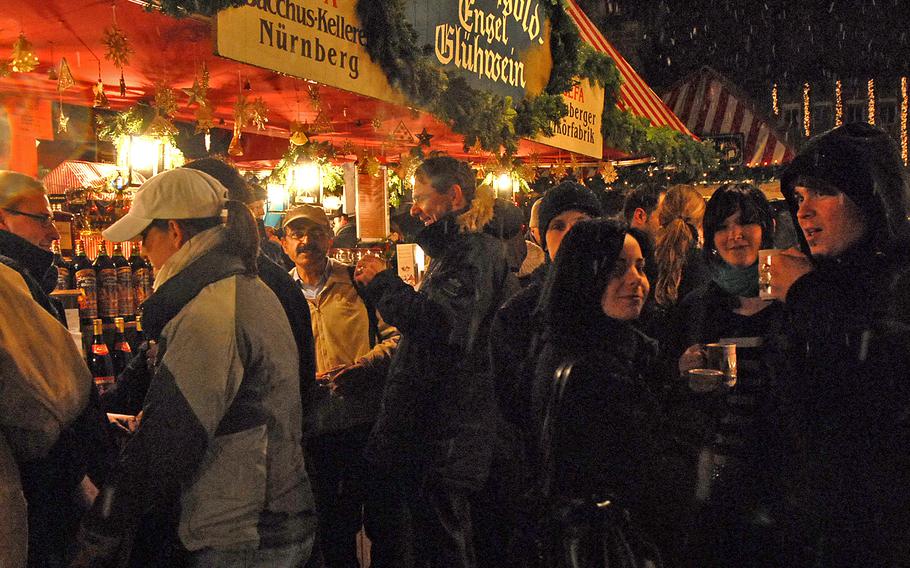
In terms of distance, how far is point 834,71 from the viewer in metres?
27.8

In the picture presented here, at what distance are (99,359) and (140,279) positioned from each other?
664mm

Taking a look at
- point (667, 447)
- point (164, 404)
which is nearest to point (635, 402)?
point (667, 447)

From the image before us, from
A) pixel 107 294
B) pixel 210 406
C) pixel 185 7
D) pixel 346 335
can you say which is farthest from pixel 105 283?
pixel 210 406

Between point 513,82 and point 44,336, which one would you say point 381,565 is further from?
point 513,82

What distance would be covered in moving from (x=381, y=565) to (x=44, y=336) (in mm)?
2395

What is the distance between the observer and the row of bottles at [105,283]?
4453 millimetres

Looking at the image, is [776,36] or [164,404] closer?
[164,404]

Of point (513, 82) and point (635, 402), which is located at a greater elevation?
point (513, 82)

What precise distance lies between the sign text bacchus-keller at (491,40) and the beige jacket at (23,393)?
352 centimetres

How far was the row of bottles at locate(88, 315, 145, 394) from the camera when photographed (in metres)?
4.21

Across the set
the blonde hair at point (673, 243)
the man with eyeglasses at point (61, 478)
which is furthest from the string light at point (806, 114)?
the man with eyeglasses at point (61, 478)

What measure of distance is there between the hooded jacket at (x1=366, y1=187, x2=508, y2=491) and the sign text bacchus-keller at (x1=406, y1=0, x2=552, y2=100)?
92.6 inches

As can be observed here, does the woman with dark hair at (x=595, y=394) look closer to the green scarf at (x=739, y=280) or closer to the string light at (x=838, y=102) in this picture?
the green scarf at (x=739, y=280)

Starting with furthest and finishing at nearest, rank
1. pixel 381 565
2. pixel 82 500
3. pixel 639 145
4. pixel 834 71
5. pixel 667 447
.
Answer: pixel 834 71, pixel 639 145, pixel 381 565, pixel 667 447, pixel 82 500
